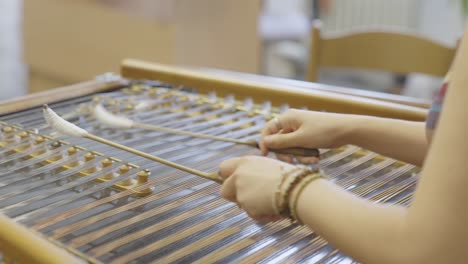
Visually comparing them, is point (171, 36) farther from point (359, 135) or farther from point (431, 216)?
point (431, 216)

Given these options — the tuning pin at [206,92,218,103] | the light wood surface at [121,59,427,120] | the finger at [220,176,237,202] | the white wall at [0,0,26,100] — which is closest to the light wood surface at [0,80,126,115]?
the light wood surface at [121,59,427,120]

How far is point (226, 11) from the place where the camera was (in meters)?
2.80

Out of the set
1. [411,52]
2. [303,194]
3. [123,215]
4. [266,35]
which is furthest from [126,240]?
[266,35]

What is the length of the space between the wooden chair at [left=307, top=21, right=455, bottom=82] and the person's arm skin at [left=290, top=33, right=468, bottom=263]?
1169 mm

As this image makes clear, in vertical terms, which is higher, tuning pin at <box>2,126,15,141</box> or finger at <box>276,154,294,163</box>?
tuning pin at <box>2,126,15,141</box>

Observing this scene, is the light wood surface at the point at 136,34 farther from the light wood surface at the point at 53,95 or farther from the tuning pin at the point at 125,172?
the tuning pin at the point at 125,172

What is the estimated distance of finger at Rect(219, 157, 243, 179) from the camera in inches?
29.2

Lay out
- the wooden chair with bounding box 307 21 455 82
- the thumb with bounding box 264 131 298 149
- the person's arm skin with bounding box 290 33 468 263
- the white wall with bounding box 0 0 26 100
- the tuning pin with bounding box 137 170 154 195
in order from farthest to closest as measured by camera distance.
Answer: the white wall with bounding box 0 0 26 100 → the wooden chair with bounding box 307 21 455 82 → the thumb with bounding box 264 131 298 149 → the tuning pin with bounding box 137 170 154 195 → the person's arm skin with bounding box 290 33 468 263

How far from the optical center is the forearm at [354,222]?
0.60m

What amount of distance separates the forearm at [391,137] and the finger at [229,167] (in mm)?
249

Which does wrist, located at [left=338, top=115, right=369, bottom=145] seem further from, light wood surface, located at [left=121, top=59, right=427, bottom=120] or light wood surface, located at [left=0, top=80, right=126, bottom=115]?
light wood surface, located at [left=0, top=80, right=126, bottom=115]

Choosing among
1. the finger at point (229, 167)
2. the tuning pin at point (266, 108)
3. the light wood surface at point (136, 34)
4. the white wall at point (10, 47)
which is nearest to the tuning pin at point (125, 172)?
the finger at point (229, 167)

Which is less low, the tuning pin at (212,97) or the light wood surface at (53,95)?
the light wood surface at (53,95)

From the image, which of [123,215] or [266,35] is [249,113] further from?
[266,35]
